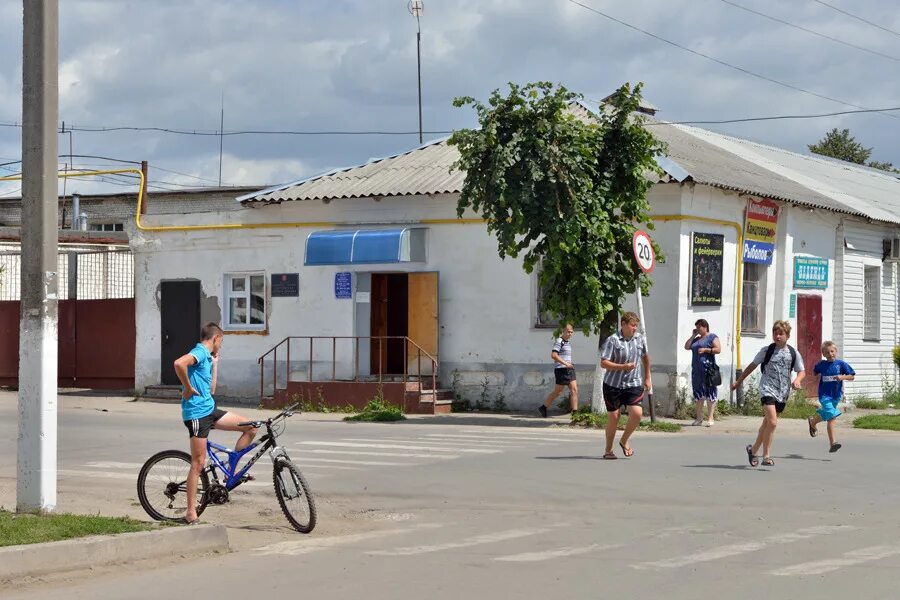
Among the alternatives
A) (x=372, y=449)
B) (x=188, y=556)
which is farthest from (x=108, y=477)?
(x=188, y=556)

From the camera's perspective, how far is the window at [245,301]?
25875 millimetres

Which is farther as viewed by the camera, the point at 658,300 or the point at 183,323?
the point at 183,323

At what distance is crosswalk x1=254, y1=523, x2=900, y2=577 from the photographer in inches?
339

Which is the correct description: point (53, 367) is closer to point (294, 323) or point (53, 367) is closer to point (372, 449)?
point (372, 449)

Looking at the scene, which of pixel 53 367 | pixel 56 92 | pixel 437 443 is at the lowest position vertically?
pixel 437 443

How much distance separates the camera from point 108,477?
13641 mm

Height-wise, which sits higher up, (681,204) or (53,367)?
(681,204)

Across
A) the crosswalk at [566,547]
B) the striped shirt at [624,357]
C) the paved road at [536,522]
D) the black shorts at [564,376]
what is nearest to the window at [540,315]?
the black shorts at [564,376]

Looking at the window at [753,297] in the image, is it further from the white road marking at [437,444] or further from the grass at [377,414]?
the white road marking at [437,444]

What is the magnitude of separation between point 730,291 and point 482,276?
4.64 meters

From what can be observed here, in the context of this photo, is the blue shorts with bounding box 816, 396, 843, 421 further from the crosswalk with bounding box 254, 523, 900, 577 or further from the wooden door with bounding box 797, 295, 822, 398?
the wooden door with bounding box 797, 295, 822, 398

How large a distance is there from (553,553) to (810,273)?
1857cm

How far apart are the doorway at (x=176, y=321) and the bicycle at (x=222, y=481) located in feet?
52.9

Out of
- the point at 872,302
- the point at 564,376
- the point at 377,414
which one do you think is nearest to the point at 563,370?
the point at 564,376
